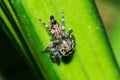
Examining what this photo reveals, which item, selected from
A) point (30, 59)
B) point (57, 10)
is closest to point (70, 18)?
point (57, 10)

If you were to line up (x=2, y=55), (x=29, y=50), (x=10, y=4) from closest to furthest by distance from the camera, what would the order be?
1. (x=10, y=4)
2. (x=29, y=50)
3. (x=2, y=55)

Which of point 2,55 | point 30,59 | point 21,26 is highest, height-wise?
point 21,26

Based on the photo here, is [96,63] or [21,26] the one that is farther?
[96,63]

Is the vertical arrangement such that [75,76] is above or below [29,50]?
below

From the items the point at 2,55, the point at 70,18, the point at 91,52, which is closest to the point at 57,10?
the point at 70,18

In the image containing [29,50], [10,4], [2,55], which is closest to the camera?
[10,4]

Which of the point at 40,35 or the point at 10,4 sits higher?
the point at 10,4

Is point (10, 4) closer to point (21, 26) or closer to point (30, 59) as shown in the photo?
point (21, 26)

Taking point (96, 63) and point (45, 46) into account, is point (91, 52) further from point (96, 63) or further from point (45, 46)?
point (45, 46)

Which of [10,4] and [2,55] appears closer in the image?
[10,4]
